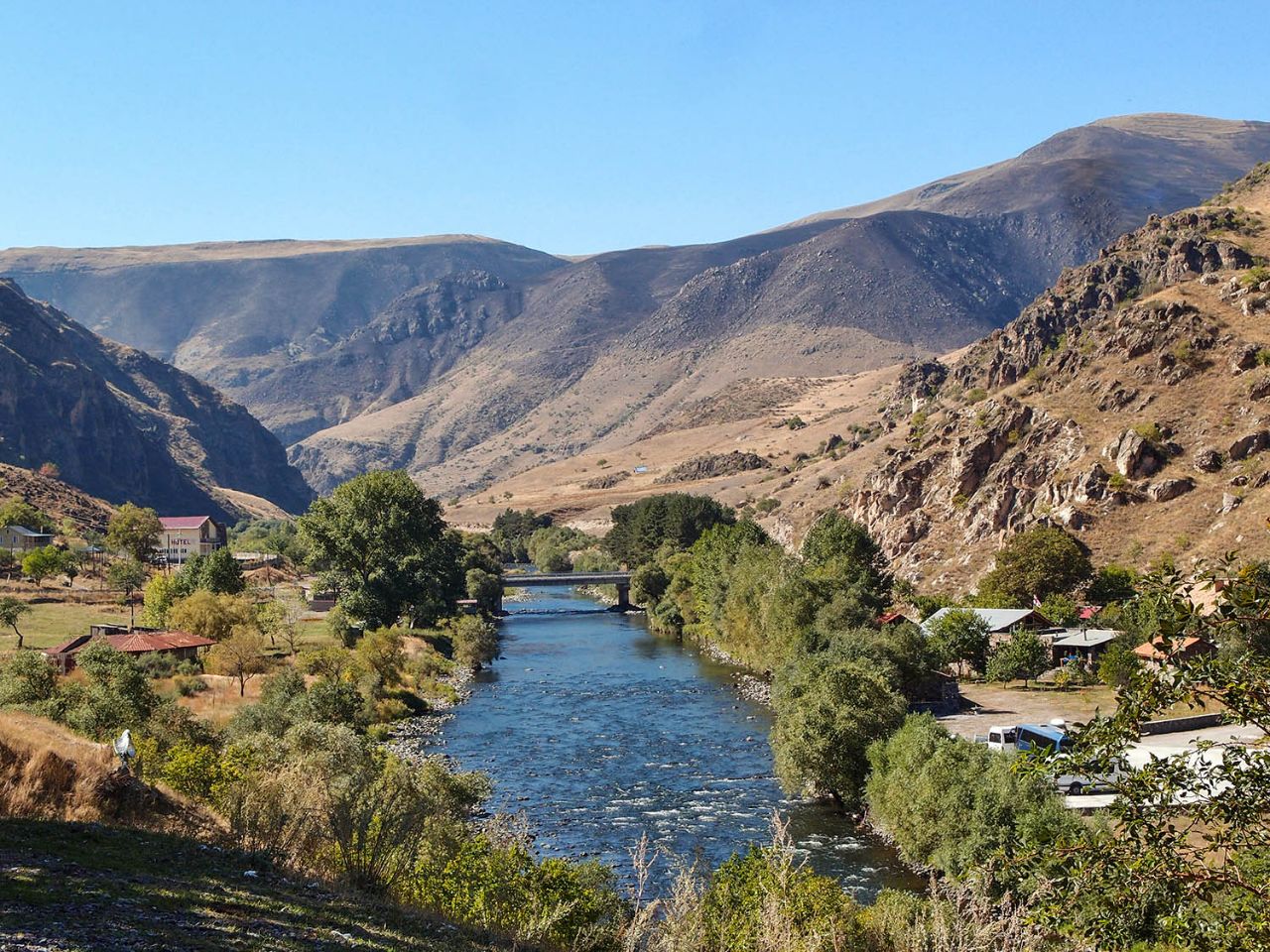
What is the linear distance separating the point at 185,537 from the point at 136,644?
69.1m

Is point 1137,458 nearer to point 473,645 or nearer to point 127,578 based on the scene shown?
point 473,645

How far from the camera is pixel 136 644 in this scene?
60.4 meters

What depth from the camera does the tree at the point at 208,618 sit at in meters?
68.4

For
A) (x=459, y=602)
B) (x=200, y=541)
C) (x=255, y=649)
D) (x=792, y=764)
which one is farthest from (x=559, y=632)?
(x=792, y=764)

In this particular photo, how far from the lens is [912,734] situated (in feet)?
126

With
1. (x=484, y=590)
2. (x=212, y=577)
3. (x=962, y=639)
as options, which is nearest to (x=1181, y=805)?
(x=962, y=639)

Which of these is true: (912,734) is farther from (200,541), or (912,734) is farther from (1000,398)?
(200,541)

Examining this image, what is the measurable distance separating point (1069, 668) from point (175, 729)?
31.9 metres

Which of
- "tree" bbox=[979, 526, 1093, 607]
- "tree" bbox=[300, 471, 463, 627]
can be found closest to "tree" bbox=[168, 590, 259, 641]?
"tree" bbox=[300, 471, 463, 627]

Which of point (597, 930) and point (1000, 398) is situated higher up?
point (1000, 398)

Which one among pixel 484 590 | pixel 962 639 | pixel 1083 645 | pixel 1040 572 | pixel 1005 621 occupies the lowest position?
pixel 1083 645

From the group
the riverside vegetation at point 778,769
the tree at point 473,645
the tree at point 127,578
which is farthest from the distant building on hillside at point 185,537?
the tree at point 473,645

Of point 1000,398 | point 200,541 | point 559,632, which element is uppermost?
point 1000,398

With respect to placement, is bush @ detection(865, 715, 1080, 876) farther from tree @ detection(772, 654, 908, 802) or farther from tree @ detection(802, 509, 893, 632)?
tree @ detection(802, 509, 893, 632)
